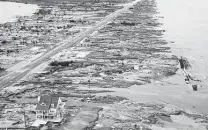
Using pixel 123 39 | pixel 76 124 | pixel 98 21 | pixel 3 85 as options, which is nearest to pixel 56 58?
pixel 3 85

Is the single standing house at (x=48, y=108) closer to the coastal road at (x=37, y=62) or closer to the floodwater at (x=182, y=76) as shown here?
the floodwater at (x=182, y=76)

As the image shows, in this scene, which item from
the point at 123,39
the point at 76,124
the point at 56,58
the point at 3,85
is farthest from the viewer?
the point at 123,39

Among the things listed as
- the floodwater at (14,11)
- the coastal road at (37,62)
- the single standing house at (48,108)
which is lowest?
the single standing house at (48,108)

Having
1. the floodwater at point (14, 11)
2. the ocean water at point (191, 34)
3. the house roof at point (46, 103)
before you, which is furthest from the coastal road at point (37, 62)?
the floodwater at point (14, 11)

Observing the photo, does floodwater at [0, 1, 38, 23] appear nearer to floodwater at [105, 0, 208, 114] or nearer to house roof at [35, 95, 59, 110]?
floodwater at [105, 0, 208, 114]

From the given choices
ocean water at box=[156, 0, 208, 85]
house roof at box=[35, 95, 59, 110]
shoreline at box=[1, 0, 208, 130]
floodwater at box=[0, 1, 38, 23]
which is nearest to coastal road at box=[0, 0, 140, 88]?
shoreline at box=[1, 0, 208, 130]

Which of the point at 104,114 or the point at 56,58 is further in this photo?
the point at 56,58

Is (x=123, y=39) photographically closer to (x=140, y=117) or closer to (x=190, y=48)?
(x=190, y=48)

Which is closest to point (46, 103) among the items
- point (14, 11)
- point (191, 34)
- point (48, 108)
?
point (48, 108)
